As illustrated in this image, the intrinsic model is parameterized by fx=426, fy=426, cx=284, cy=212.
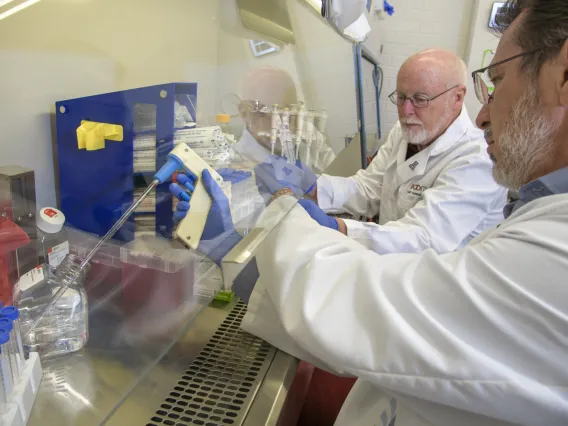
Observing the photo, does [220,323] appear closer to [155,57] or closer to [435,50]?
[155,57]

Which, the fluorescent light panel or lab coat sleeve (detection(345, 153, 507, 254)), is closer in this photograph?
the fluorescent light panel

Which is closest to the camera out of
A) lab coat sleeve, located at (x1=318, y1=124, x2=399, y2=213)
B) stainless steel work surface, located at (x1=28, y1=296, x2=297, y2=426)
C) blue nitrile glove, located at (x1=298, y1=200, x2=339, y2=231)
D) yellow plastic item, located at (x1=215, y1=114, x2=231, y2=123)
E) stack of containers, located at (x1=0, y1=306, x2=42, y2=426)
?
stack of containers, located at (x1=0, y1=306, x2=42, y2=426)

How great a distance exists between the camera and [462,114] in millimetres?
1778

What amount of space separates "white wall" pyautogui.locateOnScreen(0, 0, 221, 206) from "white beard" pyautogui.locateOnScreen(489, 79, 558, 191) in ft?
2.09

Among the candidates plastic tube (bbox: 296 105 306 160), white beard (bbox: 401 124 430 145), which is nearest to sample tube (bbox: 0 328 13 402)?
plastic tube (bbox: 296 105 306 160)

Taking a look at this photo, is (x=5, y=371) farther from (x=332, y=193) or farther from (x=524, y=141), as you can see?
(x=332, y=193)

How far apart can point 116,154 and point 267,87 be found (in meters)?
0.52

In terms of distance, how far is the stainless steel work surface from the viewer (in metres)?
0.62

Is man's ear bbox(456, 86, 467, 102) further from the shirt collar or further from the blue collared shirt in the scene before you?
the blue collared shirt

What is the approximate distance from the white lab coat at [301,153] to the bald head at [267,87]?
132 mm

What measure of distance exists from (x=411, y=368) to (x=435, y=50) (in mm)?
1593

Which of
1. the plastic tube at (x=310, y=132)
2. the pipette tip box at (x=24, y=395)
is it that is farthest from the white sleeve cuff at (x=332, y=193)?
the pipette tip box at (x=24, y=395)

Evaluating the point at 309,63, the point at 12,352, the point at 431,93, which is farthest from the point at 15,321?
the point at 431,93

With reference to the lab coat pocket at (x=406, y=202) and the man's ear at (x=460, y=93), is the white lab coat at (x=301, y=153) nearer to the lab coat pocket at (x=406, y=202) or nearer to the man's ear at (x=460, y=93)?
the lab coat pocket at (x=406, y=202)
